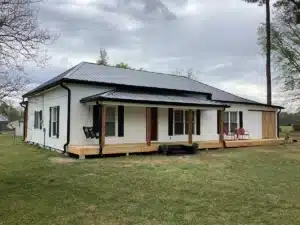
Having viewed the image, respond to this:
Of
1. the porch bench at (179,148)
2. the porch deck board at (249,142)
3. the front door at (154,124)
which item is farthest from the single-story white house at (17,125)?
the porch deck board at (249,142)

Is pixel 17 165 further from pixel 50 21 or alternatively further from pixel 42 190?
pixel 50 21

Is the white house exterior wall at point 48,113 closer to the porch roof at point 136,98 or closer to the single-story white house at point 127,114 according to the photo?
the single-story white house at point 127,114

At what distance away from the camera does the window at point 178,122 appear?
1761 centimetres

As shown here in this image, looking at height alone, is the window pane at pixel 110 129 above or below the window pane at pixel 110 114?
below

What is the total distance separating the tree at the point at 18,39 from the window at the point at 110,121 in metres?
7.53

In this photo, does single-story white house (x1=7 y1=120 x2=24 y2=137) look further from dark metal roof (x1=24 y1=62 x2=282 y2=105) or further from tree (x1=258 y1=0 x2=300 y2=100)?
tree (x1=258 y1=0 x2=300 y2=100)

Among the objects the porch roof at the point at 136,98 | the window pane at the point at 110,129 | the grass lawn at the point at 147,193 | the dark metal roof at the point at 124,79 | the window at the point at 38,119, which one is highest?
the dark metal roof at the point at 124,79

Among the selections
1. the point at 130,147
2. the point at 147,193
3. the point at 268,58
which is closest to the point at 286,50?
the point at 268,58

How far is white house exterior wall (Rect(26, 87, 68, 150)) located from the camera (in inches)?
586

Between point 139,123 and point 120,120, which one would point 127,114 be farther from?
point 139,123

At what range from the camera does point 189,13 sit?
18.3 m

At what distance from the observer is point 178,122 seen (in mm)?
17750

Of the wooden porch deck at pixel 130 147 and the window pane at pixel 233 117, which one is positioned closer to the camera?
the wooden porch deck at pixel 130 147

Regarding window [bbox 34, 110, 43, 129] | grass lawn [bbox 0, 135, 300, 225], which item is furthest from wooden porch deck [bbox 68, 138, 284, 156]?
window [bbox 34, 110, 43, 129]
